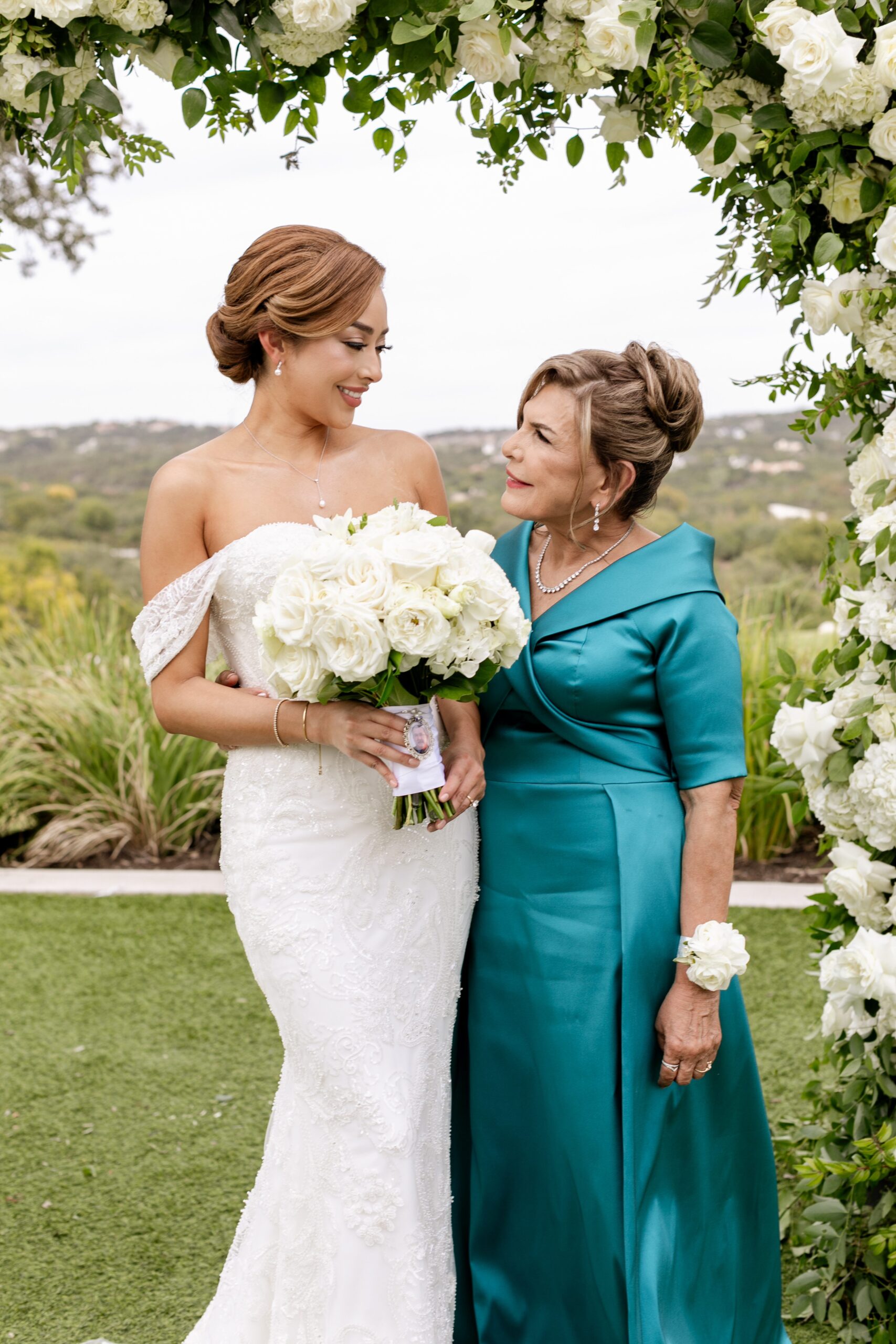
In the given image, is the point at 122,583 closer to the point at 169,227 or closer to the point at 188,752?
the point at 169,227

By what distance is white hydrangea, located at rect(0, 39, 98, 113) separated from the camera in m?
2.66

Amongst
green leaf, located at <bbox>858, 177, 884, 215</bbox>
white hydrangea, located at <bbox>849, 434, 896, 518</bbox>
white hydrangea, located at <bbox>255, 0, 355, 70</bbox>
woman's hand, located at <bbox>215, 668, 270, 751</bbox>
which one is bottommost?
woman's hand, located at <bbox>215, 668, 270, 751</bbox>

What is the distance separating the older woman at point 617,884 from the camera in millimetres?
2781

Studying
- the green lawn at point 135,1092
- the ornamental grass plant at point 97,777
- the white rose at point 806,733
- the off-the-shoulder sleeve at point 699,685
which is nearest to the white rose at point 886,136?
the off-the-shoulder sleeve at point 699,685

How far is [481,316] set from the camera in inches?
538

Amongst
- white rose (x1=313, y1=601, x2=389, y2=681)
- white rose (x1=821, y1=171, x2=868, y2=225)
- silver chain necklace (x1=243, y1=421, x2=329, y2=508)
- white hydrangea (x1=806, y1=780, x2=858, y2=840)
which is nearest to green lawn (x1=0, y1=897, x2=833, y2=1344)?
white hydrangea (x1=806, y1=780, x2=858, y2=840)

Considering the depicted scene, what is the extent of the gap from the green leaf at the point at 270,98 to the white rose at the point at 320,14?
0.71 ft

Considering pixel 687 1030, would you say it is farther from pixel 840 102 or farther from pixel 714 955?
pixel 840 102

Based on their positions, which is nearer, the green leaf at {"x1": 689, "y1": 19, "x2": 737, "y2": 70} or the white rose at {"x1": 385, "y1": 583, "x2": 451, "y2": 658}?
the white rose at {"x1": 385, "y1": 583, "x2": 451, "y2": 658}

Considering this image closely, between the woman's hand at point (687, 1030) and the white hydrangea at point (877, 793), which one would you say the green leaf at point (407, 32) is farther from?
the woman's hand at point (687, 1030)

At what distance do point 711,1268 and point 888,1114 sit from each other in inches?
23.0

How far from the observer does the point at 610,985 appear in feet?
9.31

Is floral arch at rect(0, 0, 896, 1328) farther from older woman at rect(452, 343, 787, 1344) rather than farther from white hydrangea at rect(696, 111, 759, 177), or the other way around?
older woman at rect(452, 343, 787, 1344)

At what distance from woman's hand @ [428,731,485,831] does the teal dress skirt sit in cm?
14
